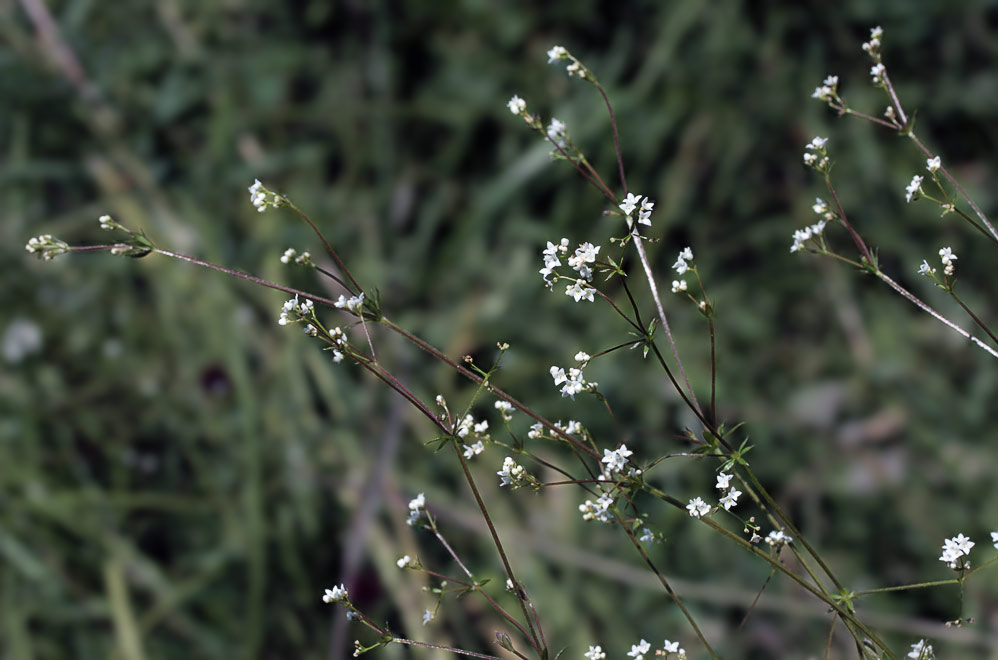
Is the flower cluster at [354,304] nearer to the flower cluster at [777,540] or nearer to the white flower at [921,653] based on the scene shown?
the flower cluster at [777,540]

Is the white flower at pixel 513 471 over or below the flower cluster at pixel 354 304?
below

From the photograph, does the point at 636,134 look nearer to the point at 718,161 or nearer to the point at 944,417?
the point at 718,161

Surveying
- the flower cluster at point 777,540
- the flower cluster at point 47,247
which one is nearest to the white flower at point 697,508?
the flower cluster at point 777,540

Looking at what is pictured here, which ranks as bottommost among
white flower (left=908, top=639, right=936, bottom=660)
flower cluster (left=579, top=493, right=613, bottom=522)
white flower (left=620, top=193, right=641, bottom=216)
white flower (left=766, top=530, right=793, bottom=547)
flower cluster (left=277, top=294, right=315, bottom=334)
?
white flower (left=908, top=639, right=936, bottom=660)

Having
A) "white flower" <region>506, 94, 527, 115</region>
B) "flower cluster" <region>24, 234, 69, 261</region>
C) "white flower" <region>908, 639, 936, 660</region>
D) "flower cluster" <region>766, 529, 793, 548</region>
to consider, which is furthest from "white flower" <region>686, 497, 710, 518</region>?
"flower cluster" <region>24, 234, 69, 261</region>

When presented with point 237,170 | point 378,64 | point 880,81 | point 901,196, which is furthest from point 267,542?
point 901,196

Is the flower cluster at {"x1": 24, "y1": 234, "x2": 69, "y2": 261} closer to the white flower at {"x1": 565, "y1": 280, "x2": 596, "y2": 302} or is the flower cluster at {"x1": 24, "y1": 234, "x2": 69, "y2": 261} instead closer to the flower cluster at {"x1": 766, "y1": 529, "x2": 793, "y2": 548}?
the white flower at {"x1": 565, "y1": 280, "x2": 596, "y2": 302}

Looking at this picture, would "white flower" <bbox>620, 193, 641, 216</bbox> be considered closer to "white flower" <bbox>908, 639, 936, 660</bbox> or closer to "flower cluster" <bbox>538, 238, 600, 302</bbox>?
"flower cluster" <bbox>538, 238, 600, 302</bbox>

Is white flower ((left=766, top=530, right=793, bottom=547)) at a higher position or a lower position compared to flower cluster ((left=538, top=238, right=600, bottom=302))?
lower

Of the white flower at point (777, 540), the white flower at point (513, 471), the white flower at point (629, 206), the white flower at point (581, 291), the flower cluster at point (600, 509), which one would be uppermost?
the white flower at point (629, 206)

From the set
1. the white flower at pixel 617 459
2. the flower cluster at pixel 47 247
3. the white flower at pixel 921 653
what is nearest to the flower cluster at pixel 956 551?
the white flower at pixel 921 653

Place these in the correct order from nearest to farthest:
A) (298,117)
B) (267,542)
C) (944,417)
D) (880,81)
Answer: (880,81) → (267,542) → (944,417) → (298,117)
